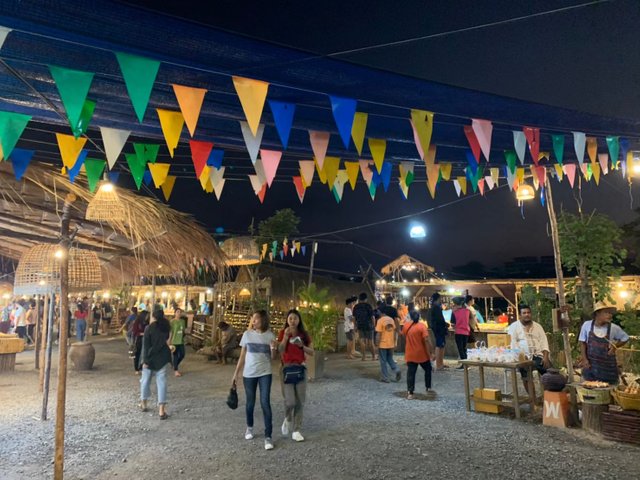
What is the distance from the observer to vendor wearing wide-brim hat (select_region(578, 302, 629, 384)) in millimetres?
5328

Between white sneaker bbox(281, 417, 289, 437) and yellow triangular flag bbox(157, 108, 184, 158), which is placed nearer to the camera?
yellow triangular flag bbox(157, 108, 184, 158)

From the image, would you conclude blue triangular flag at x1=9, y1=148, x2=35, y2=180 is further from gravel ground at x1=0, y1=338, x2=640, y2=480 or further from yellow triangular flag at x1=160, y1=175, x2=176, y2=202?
gravel ground at x1=0, y1=338, x2=640, y2=480

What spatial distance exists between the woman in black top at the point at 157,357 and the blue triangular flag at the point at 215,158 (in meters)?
2.69

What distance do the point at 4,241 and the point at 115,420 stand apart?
558 centimetres

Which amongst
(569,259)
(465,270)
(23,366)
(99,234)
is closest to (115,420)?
(99,234)

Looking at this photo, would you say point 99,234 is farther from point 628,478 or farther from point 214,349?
point 628,478

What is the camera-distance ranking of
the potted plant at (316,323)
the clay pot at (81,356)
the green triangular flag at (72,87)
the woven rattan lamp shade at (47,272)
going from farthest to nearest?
the clay pot at (81,356), the potted plant at (316,323), the woven rattan lamp shade at (47,272), the green triangular flag at (72,87)

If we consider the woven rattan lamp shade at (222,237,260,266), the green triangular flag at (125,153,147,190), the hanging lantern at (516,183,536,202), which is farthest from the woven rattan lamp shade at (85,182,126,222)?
the woven rattan lamp shade at (222,237,260,266)

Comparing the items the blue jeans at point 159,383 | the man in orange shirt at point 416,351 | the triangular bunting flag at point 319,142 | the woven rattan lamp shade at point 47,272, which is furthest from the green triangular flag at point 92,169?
the man in orange shirt at point 416,351

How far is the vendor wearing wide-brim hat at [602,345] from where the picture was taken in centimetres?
533

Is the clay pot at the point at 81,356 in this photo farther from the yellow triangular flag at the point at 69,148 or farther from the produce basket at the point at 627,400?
the produce basket at the point at 627,400

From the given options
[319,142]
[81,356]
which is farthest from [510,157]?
[81,356]

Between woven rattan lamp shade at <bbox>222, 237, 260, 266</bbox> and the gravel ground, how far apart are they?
23.2 feet

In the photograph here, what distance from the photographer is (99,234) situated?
7270 mm
